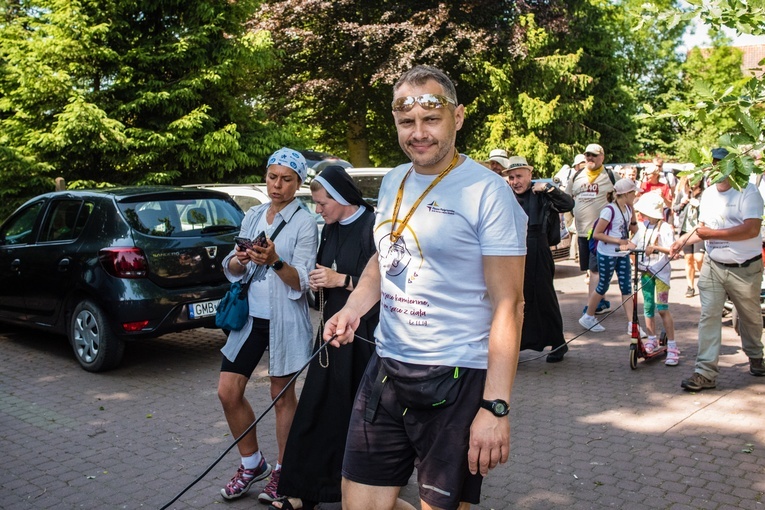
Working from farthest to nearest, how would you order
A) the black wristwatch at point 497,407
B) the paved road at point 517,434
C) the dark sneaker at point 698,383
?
the dark sneaker at point 698,383, the paved road at point 517,434, the black wristwatch at point 497,407

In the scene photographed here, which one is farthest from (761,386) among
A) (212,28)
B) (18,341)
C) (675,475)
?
(212,28)

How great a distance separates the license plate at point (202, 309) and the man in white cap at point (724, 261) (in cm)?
438

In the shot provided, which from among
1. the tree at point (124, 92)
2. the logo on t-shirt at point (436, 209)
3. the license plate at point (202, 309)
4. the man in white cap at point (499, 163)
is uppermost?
the tree at point (124, 92)

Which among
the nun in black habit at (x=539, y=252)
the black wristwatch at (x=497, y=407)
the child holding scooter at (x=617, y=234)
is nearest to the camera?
the black wristwatch at (x=497, y=407)

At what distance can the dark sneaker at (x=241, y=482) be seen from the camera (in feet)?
15.5

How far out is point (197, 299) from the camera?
25.5 feet

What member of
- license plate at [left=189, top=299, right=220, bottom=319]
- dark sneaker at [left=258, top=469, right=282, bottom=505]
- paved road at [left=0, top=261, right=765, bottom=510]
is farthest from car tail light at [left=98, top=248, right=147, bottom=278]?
dark sneaker at [left=258, top=469, right=282, bottom=505]

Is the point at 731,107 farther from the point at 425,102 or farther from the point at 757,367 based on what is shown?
the point at 757,367

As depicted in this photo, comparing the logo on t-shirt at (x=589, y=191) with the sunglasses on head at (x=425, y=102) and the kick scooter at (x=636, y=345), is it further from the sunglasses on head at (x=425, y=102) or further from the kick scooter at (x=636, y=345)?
the sunglasses on head at (x=425, y=102)

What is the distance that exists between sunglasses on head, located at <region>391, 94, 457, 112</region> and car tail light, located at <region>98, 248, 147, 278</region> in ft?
17.5

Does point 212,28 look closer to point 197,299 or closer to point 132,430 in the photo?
point 197,299

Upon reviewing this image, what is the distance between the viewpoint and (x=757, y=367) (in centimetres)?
739

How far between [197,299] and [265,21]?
18.3 m

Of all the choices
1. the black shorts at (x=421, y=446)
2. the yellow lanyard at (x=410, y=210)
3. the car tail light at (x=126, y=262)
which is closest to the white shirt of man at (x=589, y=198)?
the car tail light at (x=126, y=262)
